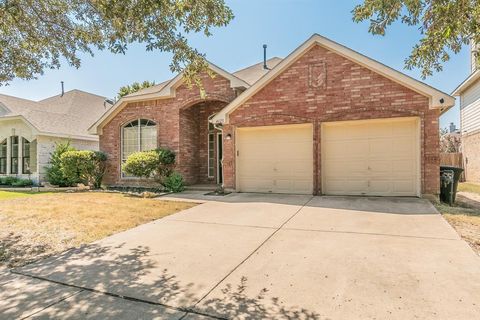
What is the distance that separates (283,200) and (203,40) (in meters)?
5.52

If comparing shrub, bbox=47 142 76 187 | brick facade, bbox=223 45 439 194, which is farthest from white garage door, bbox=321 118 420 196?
shrub, bbox=47 142 76 187

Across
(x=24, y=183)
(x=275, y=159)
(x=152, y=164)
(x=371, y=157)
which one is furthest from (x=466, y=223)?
(x=24, y=183)

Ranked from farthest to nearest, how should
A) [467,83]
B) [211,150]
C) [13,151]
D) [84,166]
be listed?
[467,83], [13,151], [211,150], [84,166]

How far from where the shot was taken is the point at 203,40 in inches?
247

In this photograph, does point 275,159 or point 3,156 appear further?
point 3,156

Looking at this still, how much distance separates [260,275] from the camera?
365 cm

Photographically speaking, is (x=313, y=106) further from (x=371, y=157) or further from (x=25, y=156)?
(x=25, y=156)

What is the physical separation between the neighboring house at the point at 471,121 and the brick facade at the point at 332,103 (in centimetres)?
1027

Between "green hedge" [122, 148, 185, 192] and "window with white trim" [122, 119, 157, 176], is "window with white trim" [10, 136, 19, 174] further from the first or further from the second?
"green hedge" [122, 148, 185, 192]

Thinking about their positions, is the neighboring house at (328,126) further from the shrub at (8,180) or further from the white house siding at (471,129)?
the shrub at (8,180)

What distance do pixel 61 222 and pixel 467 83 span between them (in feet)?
72.7

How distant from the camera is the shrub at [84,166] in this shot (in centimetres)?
1378

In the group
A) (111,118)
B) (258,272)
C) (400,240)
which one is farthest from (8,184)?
(400,240)

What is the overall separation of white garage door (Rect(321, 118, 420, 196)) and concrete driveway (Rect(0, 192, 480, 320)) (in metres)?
3.70
